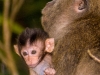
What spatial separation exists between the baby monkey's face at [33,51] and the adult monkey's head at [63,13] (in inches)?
4.8

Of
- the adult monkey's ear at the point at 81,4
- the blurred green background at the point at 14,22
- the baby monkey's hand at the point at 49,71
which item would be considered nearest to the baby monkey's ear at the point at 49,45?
the baby monkey's hand at the point at 49,71

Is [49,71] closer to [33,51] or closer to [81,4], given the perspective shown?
[33,51]

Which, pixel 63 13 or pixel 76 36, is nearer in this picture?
pixel 76 36

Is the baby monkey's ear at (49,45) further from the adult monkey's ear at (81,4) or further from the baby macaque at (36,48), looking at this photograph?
the adult monkey's ear at (81,4)

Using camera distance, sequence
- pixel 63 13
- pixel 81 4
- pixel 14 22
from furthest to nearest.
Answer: pixel 14 22, pixel 63 13, pixel 81 4

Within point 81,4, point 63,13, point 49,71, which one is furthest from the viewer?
point 63,13

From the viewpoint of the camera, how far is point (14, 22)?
186 inches

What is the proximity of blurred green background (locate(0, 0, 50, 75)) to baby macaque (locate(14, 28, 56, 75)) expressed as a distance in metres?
1.69

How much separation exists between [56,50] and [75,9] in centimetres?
27

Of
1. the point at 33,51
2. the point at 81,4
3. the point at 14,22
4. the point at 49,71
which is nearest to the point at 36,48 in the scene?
the point at 33,51

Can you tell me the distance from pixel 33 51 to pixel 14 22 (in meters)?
2.16

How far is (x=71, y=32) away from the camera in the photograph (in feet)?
8.29

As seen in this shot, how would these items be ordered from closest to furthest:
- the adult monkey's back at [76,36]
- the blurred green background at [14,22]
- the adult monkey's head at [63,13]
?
the adult monkey's back at [76,36] → the adult monkey's head at [63,13] → the blurred green background at [14,22]

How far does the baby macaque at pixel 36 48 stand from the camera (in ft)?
8.26
